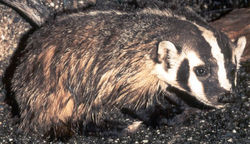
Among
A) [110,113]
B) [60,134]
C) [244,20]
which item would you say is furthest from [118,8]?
[244,20]

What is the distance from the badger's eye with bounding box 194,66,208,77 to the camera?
1819 millimetres

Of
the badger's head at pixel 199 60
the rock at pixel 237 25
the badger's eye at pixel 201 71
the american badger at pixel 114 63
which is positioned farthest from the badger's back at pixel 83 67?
the rock at pixel 237 25

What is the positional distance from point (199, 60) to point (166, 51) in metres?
0.18

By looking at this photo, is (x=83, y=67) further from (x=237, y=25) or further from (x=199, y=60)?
(x=237, y=25)

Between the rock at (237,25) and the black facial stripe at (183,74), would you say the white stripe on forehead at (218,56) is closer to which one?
the black facial stripe at (183,74)

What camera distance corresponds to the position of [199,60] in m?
1.81

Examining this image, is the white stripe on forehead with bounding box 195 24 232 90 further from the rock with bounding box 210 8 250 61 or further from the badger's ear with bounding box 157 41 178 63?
the rock with bounding box 210 8 250 61

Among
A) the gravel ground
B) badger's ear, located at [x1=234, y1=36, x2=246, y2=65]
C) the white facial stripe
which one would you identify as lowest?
the gravel ground

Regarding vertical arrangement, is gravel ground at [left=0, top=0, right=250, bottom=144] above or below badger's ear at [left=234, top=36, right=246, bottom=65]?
below

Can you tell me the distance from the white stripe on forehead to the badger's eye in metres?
0.07

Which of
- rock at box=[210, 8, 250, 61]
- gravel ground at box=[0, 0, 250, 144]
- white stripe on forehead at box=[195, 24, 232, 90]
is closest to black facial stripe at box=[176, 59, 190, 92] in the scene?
white stripe on forehead at box=[195, 24, 232, 90]

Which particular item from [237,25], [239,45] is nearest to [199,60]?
[239,45]

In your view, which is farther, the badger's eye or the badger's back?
the badger's back

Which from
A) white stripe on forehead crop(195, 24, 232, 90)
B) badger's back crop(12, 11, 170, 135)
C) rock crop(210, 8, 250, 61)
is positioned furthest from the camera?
rock crop(210, 8, 250, 61)
